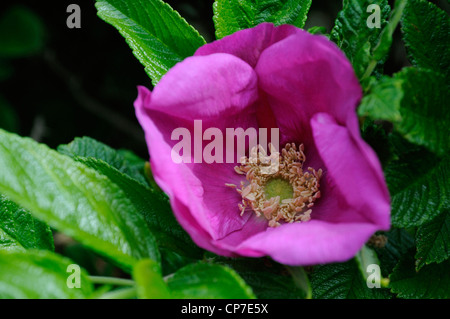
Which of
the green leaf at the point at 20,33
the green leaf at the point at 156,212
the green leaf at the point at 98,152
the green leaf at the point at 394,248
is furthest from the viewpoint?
the green leaf at the point at 20,33

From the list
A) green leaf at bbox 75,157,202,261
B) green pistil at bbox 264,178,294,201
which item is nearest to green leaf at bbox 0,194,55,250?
green leaf at bbox 75,157,202,261

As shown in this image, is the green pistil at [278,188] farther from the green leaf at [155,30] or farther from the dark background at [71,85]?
the dark background at [71,85]

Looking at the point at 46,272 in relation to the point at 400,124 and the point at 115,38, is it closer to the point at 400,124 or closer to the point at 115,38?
the point at 400,124

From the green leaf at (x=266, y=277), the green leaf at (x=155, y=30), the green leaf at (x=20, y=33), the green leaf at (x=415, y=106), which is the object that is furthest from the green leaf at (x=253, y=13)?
the green leaf at (x=20, y=33)

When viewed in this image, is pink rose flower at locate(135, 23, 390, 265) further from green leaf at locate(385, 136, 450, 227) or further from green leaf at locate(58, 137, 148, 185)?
green leaf at locate(58, 137, 148, 185)

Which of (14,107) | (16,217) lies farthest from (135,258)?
(14,107)

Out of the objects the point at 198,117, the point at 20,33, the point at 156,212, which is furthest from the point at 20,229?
the point at 20,33

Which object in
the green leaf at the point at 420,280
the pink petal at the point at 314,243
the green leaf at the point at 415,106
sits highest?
the green leaf at the point at 415,106

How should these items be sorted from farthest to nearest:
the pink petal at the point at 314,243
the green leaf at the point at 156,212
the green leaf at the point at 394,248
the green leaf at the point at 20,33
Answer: the green leaf at the point at 20,33 < the green leaf at the point at 394,248 < the green leaf at the point at 156,212 < the pink petal at the point at 314,243
